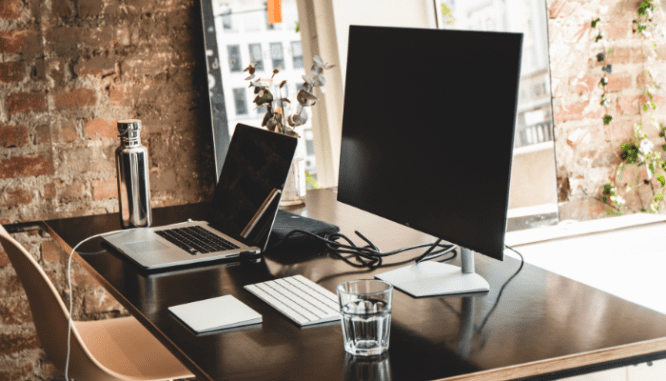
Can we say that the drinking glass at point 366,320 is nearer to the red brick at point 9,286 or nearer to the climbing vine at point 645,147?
the red brick at point 9,286

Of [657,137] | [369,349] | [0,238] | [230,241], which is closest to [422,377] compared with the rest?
[369,349]

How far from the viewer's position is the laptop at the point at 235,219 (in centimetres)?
144

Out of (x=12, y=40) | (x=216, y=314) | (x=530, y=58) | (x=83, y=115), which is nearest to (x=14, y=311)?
(x=83, y=115)

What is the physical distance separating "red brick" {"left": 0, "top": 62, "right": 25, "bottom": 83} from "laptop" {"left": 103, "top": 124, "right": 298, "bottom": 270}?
3.36ft

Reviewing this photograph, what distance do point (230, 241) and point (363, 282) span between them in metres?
0.64

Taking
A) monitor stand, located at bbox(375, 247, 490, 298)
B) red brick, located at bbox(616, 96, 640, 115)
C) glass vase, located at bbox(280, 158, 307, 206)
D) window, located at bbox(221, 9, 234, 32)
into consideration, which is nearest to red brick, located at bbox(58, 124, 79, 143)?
window, located at bbox(221, 9, 234, 32)

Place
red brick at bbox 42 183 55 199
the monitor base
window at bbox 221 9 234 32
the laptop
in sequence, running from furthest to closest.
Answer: window at bbox 221 9 234 32 < red brick at bbox 42 183 55 199 < the laptop < the monitor base

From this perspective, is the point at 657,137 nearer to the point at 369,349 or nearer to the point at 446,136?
the point at 446,136

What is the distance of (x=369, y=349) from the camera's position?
0.90 meters

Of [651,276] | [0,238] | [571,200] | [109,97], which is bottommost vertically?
[651,276]

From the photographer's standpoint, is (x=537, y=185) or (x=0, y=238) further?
(x=537, y=185)

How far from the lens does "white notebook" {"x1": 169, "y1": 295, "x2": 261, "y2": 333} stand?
103cm

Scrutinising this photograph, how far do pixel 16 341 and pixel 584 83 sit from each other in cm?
279

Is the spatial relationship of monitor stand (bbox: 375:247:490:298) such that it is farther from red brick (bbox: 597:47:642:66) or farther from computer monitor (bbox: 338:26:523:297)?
red brick (bbox: 597:47:642:66)
